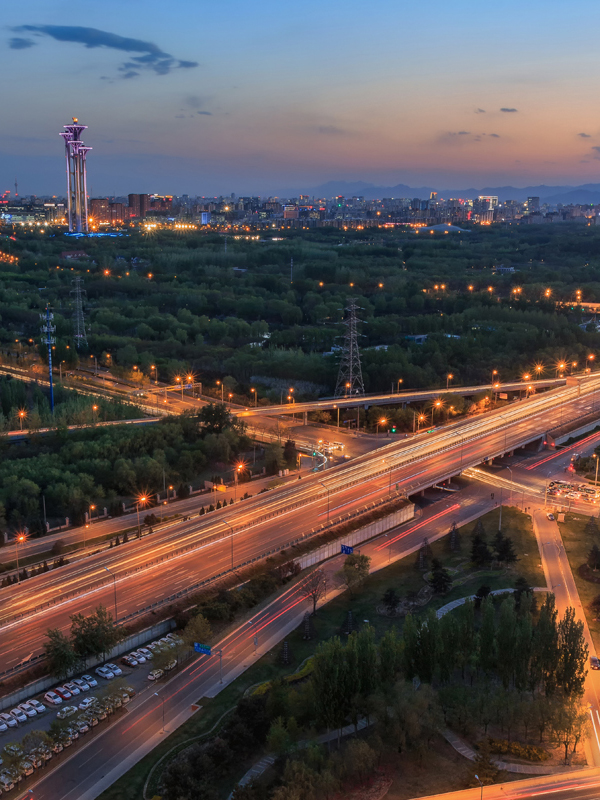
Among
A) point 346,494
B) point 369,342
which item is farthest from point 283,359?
point 346,494

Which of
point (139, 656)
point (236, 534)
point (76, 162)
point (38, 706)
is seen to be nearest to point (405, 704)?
point (139, 656)

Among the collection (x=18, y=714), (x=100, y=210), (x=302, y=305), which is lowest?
(x=18, y=714)

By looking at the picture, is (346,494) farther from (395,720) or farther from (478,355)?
(478,355)

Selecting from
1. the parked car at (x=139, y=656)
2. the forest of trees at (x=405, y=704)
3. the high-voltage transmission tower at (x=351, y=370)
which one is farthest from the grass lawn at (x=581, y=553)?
the high-voltage transmission tower at (x=351, y=370)

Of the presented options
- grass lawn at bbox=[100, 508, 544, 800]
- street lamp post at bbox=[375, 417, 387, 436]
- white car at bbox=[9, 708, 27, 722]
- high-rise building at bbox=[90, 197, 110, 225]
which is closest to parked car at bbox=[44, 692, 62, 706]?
white car at bbox=[9, 708, 27, 722]

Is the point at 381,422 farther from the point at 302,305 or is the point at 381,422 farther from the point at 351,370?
the point at 302,305
